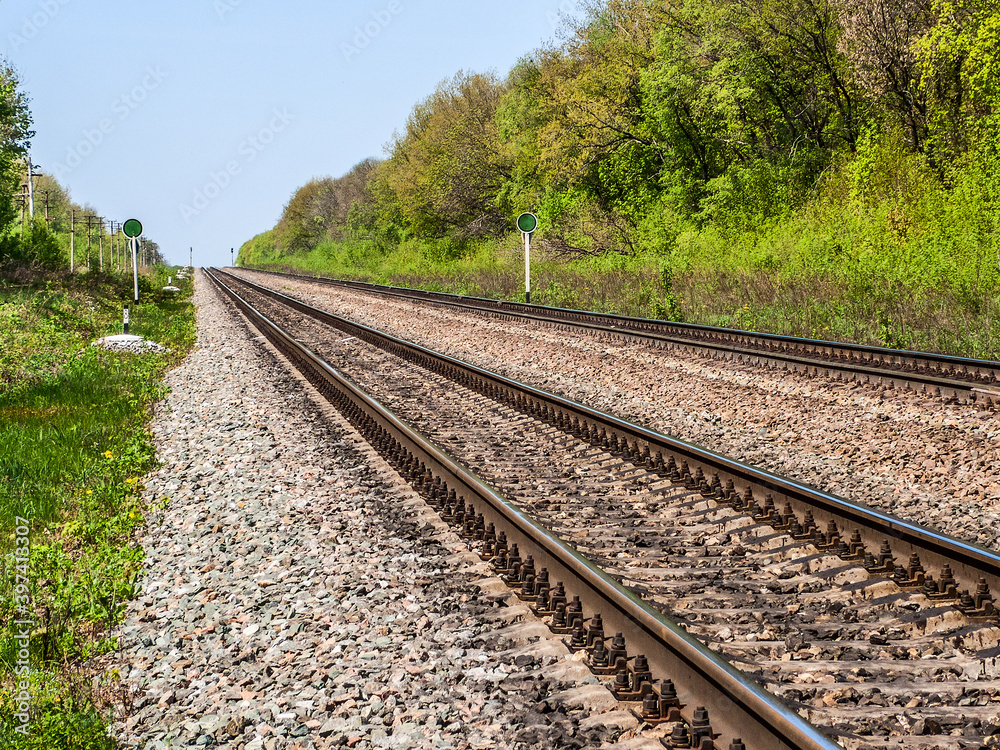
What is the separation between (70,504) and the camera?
24.4ft

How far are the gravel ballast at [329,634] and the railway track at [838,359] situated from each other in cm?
629

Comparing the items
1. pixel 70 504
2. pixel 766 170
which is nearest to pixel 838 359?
pixel 70 504

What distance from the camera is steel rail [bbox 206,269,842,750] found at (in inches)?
119

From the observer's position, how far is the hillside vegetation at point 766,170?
16.8m

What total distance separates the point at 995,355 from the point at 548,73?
30532mm

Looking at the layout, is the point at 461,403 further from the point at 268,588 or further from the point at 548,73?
the point at 548,73

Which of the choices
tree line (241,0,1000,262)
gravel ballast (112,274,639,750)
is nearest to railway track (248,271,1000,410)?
gravel ballast (112,274,639,750)

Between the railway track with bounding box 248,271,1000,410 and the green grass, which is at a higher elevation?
the railway track with bounding box 248,271,1000,410

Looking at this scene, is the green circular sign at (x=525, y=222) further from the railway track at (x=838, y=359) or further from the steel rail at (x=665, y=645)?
the steel rail at (x=665, y=645)

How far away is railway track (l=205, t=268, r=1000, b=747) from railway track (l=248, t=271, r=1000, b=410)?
4.03 metres

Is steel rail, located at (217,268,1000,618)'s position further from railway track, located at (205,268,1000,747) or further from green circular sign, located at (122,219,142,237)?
green circular sign, located at (122,219,142,237)

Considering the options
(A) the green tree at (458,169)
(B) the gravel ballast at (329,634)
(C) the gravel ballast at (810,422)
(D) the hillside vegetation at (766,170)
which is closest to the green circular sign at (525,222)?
(D) the hillside vegetation at (766,170)

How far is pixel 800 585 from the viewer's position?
15.7ft

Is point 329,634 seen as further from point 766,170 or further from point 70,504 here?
point 766,170
